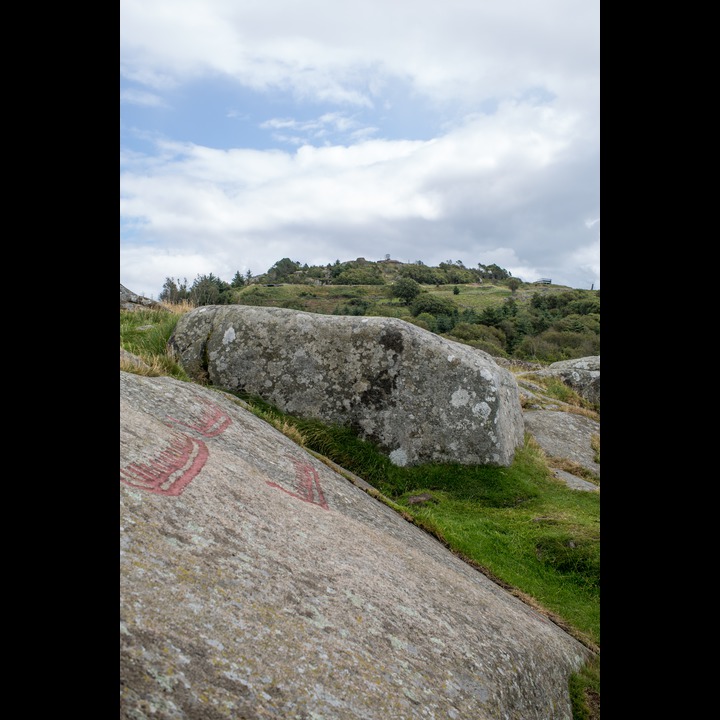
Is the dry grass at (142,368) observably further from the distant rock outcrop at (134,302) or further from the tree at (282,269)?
the tree at (282,269)

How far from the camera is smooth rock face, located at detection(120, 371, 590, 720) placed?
9.01ft

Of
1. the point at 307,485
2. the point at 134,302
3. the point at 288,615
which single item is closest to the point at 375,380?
the point at 307,485

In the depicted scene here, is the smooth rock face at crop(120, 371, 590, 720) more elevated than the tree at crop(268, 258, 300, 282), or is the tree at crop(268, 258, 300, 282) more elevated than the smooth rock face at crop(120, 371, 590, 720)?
the tree at crop(268, 258, 300, 282)

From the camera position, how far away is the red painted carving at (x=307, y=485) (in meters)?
6.01

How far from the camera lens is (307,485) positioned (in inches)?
257

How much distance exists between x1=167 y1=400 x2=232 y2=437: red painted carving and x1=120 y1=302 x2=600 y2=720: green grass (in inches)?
65.0

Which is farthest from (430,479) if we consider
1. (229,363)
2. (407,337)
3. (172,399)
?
(172,399)

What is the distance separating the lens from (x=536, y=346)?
44094 millimetres

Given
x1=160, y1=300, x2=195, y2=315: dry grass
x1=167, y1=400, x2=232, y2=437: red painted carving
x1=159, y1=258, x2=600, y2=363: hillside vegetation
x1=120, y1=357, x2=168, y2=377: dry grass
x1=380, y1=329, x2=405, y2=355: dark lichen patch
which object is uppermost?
x1=159, y1=258, x2=600, y2=363: hillside vegetation

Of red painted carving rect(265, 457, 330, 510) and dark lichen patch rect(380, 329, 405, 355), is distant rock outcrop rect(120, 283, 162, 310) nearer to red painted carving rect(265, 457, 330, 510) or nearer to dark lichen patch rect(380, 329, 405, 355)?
dark lichen patch rect(380, 329, 405, 355)

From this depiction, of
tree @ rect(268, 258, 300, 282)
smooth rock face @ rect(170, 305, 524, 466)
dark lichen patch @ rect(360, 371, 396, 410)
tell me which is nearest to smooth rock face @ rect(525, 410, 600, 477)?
smooth rock face @ rect(170, 305, 524, 466)

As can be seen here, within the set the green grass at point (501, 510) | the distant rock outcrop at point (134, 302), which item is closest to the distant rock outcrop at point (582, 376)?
the green grass at point (501, 510)
